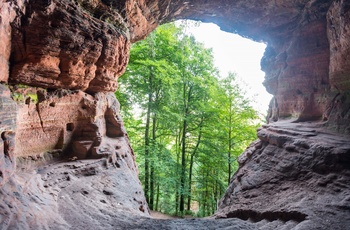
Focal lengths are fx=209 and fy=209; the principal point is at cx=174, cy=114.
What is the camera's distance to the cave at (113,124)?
472cm

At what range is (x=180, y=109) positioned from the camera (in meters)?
15.6

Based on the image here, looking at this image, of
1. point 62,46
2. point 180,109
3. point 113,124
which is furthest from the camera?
point 180,109

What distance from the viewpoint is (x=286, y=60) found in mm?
10898

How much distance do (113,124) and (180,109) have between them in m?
6.30

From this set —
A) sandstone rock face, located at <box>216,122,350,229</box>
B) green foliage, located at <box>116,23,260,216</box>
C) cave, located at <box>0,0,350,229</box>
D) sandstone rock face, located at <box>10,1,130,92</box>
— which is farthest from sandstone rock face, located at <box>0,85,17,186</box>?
green foliage, located at <box>116,23,260,216</box>

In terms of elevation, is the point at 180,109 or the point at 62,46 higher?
the point at 62,46

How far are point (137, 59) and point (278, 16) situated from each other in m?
8.89

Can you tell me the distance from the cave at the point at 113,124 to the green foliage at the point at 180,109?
12.5 ft

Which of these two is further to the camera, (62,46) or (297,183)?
(62,46)

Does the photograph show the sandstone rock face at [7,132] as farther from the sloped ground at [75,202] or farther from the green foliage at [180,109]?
the green foliage at [180,109]

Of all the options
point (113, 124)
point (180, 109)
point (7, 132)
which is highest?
point (180, 109)

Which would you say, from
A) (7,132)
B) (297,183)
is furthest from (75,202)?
(297,183)

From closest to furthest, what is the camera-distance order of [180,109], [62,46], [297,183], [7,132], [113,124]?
[7,132]
[297,183]
[62,46]
[113,124]
[180,109]

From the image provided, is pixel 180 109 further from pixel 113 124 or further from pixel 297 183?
pixel 297 183
